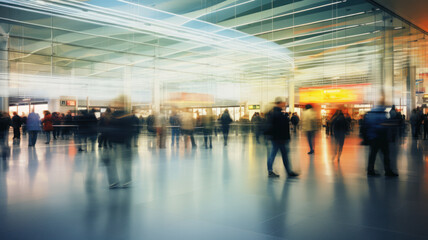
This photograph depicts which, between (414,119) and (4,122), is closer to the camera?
(4,122)

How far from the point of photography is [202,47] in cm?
2323

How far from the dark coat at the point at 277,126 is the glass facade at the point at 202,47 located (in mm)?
8813

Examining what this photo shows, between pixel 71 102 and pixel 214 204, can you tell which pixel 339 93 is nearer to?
pixel 214 204

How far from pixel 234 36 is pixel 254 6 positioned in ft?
10.9

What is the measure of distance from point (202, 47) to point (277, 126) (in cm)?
1717

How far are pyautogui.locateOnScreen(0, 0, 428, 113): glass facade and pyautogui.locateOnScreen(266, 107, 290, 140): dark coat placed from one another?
28.9ft

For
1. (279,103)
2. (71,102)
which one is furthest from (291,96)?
(279,103)

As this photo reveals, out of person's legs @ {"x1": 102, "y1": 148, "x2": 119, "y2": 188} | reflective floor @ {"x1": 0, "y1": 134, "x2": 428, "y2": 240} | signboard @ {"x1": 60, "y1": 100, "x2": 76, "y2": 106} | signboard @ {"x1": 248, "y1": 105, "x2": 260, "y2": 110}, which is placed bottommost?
reflective floor @ {"x1": 0, "y1": 134, "x2": 428, "y2": 240}

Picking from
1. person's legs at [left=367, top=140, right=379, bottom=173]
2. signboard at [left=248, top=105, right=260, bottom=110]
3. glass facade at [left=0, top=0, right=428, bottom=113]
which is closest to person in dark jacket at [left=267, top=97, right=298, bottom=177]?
person's legs at [left=367, top=140, right=379, bottom=173]

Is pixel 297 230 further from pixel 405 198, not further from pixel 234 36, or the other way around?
pixel 234 36

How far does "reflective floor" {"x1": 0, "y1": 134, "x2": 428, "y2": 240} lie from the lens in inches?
139

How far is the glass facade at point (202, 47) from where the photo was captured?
58.9ft

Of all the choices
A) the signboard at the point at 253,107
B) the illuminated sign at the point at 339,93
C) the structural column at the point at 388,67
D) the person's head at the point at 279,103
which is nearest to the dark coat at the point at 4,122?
the person's head at the point at 279,103

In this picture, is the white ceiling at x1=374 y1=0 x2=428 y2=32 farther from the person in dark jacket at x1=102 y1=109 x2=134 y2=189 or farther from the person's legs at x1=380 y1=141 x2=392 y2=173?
the person in dark jacket at x1=102 y1=109 x2=134 y2=189
